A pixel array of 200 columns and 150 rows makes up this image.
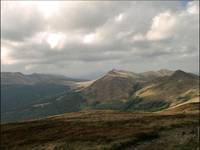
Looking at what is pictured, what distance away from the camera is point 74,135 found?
204 ft

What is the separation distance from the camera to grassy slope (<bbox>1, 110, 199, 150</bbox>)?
170 ft

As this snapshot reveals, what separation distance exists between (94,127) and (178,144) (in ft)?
77.9

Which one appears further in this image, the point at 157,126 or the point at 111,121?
the point at 111,121

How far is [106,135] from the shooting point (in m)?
59.1

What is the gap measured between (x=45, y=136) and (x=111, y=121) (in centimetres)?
1727

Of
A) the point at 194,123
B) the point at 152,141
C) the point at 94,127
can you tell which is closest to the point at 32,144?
the point at 94,127

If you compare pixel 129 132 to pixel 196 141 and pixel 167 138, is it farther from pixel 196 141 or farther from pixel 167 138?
pixel 196 141

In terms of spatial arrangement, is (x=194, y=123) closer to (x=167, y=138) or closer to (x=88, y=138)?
(x=167, y=138)

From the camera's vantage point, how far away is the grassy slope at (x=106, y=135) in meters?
51.8

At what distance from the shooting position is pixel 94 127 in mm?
69812

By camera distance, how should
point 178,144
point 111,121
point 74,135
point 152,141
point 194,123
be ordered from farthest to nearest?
point 111,121, point 194,123, point 74,135, point 152,141, point 178,144

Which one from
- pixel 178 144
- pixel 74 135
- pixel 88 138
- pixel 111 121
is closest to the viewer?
pixel 178 144

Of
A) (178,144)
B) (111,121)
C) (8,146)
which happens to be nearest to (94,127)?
(111,121)

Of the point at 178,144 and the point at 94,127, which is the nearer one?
the point at 178,144
